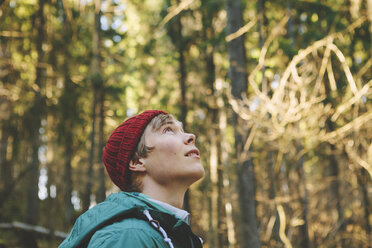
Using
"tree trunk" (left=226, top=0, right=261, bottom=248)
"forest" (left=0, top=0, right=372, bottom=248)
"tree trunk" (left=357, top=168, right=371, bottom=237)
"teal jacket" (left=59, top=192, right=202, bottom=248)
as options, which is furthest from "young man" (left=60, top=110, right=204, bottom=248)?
"tree trunk" (left=357, top=168, right=371, bottom=237)

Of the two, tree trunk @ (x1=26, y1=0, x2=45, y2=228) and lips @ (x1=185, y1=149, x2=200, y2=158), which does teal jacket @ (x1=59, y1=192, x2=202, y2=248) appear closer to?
lips @ (x1=185, y1=149, x2=200, y2=158)

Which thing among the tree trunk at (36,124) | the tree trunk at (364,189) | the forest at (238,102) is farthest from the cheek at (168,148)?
the tree trunk at (36,124)

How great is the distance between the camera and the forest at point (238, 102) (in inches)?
238

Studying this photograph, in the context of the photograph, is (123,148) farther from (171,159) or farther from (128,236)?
(128,236)

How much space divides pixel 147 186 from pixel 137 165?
0.43ft

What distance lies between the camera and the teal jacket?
1.35 metres

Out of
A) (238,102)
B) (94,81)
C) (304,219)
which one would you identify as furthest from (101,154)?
(238,102)

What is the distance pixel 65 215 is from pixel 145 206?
12.8 meters

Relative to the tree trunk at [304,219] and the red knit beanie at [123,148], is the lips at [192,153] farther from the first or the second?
the tree trunk at [304,219]

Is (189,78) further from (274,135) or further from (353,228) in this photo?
(274,135)

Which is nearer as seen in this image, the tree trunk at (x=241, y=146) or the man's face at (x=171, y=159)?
the man's face at (x=171, y=159)

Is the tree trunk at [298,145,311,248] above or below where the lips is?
below

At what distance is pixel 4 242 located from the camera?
8.86 metres

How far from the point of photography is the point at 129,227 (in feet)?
4.60
